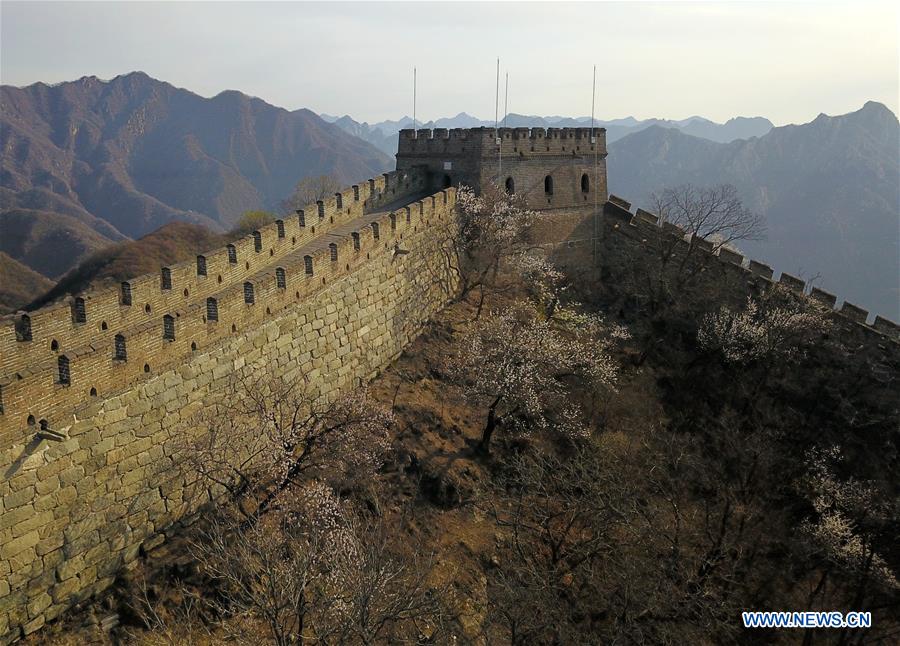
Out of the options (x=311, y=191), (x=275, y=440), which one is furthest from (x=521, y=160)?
(x=311, y=191)

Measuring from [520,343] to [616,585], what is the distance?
21.9 feet

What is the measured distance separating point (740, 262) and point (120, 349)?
19.9 metres

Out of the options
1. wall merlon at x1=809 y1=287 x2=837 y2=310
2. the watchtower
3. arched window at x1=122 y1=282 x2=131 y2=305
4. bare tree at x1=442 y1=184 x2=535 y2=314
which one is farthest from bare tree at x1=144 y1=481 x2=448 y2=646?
wall merlon at x1=809 y1=287 x2=837 y2=310

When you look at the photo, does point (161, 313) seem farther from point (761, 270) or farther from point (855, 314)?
point (855, 314)

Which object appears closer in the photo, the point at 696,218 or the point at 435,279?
the point at 435,279

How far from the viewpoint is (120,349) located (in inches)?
465

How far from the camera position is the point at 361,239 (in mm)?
18406

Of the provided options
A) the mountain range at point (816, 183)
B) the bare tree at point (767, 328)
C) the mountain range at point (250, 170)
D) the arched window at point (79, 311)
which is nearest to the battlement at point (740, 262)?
the bare tree at point (767, 328)

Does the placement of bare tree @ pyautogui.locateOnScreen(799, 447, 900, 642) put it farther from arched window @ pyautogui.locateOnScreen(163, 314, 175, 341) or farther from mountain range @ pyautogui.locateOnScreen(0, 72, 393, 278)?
mountain range @ pyautogui.locateOnScreen(0, 72, 393, 278)

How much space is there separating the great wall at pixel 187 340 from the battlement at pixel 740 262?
7 cm

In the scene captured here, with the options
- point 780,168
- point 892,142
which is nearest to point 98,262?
point 780,168

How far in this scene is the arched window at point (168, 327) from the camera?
41.7 feet

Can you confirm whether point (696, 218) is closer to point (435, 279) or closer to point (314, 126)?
point (435, 279)

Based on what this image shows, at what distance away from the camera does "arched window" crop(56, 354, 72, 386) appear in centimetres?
1086
